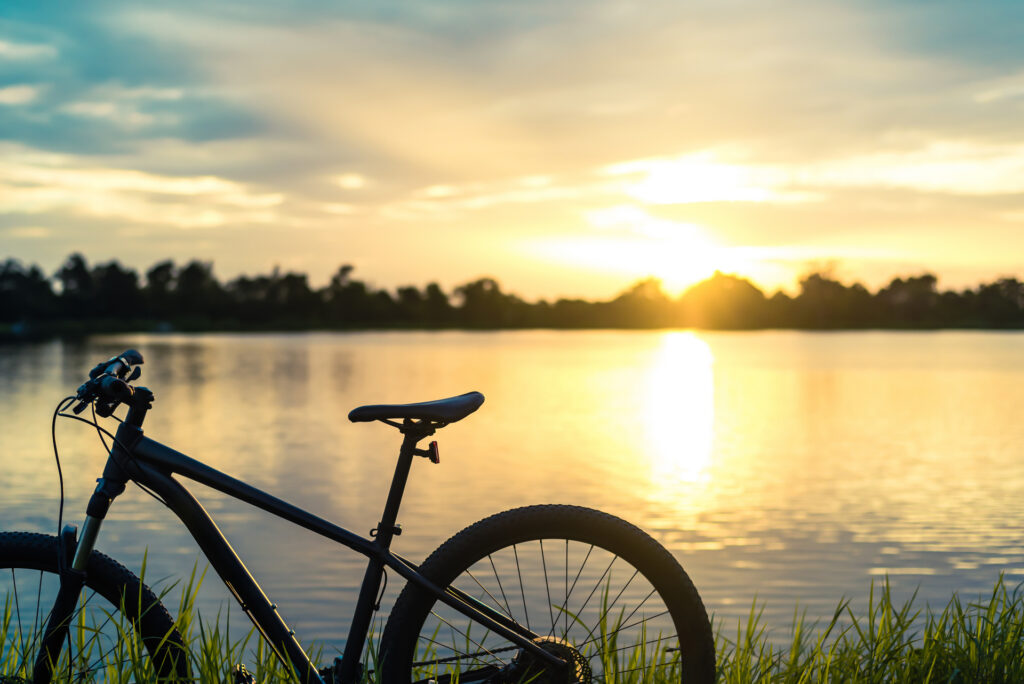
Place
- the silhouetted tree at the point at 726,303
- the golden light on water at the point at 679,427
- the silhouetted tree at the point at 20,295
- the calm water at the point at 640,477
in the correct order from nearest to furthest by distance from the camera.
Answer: the calm water at the point at 640,477 → the golden light on water at the point at 679,427 → the silhouetted tree at the point at 20,295 → the silhouetted tree at the point at 726,303

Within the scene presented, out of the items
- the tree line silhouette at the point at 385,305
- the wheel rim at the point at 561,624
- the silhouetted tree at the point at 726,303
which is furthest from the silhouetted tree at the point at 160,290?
the wheel rim at the point at 561,624

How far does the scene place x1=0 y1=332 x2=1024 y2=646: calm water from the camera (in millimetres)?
10391

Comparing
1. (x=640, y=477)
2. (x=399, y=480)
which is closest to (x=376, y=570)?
(x=399, y=480)

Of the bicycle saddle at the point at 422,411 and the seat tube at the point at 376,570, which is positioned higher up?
the bicycle saddle at the point at 422,411

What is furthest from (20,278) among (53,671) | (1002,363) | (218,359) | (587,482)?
(53,671)

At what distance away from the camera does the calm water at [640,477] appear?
34.1ft

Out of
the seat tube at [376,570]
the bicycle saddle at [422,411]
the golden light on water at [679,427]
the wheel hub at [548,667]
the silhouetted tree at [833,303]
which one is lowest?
the golden light on water at [679,427]

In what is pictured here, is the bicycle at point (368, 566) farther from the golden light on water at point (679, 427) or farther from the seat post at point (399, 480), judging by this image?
the golden light on water at point (679, 427)

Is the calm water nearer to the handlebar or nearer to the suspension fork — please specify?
the suspension fork

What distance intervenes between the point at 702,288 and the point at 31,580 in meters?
147

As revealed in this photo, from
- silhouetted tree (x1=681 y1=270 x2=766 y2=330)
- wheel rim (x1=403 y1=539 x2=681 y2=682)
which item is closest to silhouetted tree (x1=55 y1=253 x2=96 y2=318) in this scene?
silhouetted tree (x1=681 y1=270 x2=766 y2=330)

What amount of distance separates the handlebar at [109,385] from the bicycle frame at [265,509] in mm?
76

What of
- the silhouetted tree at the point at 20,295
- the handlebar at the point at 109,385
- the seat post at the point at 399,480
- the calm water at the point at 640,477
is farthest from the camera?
the silhouetted tree at the point at 20,295

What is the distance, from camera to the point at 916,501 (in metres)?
14.6
